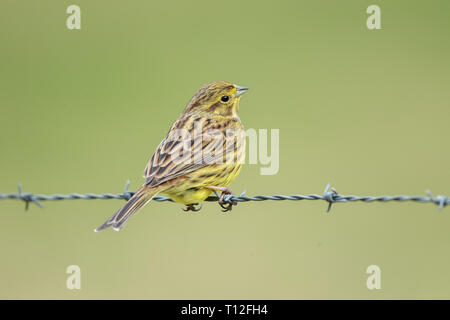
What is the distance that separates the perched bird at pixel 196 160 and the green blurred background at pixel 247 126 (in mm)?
3010

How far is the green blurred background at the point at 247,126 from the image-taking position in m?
10.3

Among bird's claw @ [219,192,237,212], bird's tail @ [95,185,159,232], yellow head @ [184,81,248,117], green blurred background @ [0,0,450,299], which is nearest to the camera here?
bird's tail @ [95,185,159,232]

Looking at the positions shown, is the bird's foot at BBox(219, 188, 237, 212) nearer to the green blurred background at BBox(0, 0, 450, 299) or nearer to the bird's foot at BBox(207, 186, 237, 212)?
the bird's foot at BBox(207, 186, 237, 212)

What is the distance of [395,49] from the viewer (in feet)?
56.8

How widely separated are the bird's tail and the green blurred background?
3.60 metres

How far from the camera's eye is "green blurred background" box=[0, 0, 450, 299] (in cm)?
1034

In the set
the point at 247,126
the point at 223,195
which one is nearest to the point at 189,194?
the point at 223,195

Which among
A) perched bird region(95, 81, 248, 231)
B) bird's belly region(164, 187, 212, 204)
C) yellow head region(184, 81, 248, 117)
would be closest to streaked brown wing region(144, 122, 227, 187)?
perched bird region(95, 81, 248, 231)

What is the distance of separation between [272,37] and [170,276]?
9305 mm

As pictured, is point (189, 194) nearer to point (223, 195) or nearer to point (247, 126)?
point (223, 195)

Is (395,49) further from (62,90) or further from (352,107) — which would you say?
(62,90)

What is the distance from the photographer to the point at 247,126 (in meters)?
13.7

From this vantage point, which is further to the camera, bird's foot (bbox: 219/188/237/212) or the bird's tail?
bird's foot (bbox: 219/188/237/212)

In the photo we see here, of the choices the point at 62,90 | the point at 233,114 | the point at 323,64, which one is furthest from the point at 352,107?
the point at 233,114
